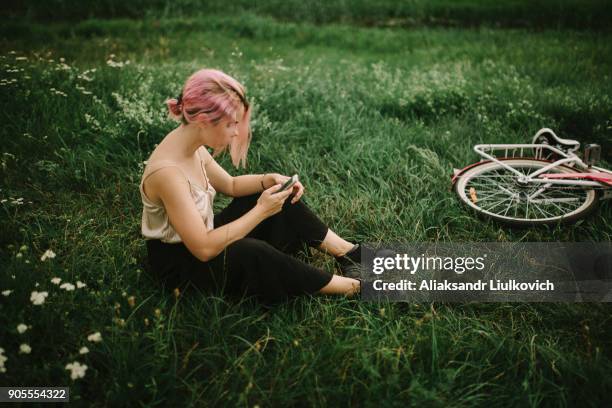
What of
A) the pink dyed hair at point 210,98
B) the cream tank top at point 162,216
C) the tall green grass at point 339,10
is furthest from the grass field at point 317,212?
the tall green grass at point 339,10

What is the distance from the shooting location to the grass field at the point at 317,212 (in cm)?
220

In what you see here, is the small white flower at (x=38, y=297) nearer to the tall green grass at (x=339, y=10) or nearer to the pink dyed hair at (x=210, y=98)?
the pink dyed hair at (x=210, y=98)

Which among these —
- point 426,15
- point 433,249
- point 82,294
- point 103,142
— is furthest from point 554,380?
point 426,15

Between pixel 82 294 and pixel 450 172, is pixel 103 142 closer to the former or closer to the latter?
pixel 82 294

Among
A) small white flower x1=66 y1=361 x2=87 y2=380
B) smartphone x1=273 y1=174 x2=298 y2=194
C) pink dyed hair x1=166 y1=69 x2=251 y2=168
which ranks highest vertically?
pink dyed hair x1=166 y1=69 x2=251 y2=168

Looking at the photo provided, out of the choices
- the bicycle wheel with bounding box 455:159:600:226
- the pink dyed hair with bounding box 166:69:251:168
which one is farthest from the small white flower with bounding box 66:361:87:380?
the bicycle wheel with bounding box 455:159:600:226

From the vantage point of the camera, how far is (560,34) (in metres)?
8.22

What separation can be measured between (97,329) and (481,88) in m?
4.93

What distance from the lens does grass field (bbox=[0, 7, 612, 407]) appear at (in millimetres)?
2203

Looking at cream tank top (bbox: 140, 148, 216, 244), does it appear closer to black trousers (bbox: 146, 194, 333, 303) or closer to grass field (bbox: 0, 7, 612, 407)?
black trousers (bbox: 146, 194, 333, 303)

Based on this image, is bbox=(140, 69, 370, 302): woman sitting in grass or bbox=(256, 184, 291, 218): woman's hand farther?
bbox=(256, 184, 291, 218): woman's hand

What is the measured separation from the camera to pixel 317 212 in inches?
145

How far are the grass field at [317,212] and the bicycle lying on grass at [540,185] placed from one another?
0.14 metres

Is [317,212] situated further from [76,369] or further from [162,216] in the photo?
[76,369]
